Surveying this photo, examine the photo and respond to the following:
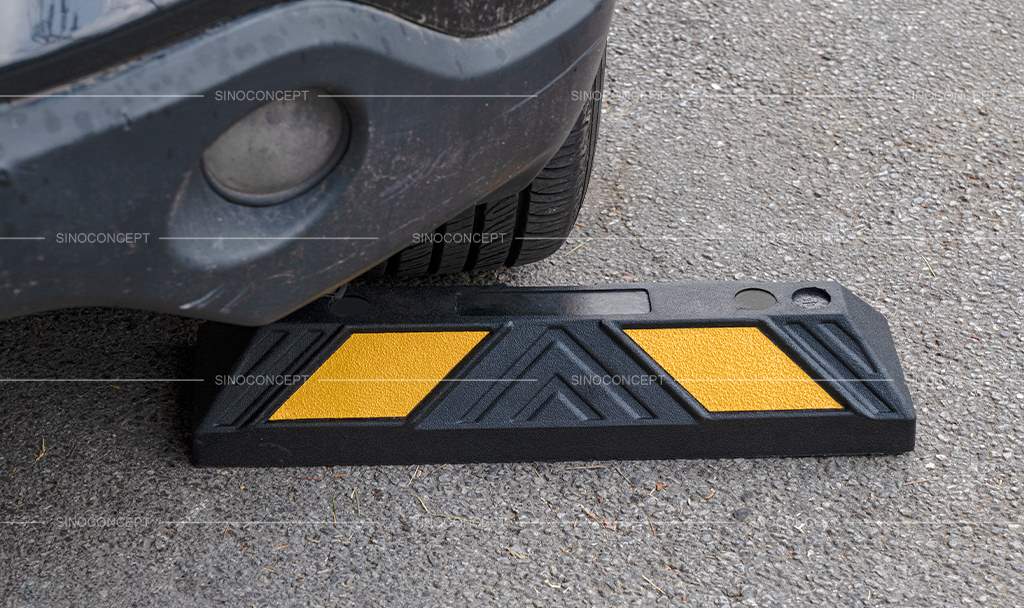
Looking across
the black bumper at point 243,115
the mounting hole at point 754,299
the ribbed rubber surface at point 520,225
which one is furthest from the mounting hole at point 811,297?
the black bumper at point 243,115

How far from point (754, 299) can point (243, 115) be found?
1113mm

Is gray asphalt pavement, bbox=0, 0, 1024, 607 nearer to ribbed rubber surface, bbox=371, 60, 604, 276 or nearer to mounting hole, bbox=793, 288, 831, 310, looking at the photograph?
ribbed rubber surface, bbox=371, 60, 604, 276

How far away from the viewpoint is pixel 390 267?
229 cm

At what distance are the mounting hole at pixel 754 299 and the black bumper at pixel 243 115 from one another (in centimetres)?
66

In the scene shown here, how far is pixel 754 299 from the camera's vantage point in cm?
209

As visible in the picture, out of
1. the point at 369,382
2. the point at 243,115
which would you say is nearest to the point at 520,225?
the point at 369,382

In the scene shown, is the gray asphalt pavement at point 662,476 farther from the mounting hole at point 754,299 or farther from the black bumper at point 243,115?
the black bumper at point 243,115

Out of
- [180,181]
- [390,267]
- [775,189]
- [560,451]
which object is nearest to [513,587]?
[560,451]

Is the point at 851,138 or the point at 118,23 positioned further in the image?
the point at 851,138

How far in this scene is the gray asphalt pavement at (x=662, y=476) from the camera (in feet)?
5.99

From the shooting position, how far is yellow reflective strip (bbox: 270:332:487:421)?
6.55ft

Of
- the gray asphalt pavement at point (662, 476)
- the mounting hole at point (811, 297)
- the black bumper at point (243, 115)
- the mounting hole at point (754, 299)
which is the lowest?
the gray asphalt pavement at point (662, 476)

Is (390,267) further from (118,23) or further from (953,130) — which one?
(953,130)

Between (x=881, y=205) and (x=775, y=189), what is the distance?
0.23 metres
